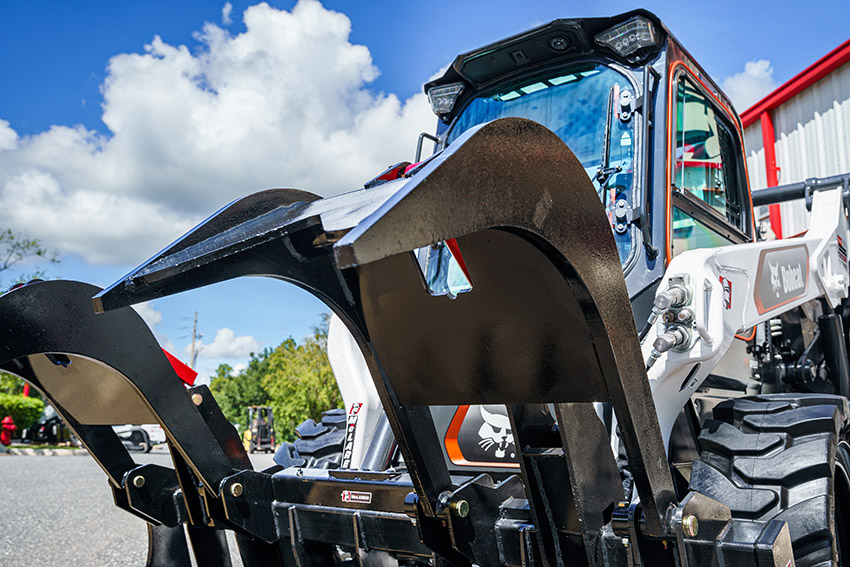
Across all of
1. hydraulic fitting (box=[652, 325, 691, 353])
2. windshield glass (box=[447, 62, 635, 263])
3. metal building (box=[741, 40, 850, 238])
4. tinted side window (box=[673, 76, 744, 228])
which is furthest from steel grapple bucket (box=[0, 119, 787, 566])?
metal building (box=[741, 40, 850, 238])

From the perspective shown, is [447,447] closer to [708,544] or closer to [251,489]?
[251,489]

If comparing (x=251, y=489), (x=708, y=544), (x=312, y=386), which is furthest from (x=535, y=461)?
(x=312, y=386)

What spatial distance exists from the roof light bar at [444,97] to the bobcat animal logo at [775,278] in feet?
5.55

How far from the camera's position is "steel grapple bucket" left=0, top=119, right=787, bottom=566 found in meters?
1.38

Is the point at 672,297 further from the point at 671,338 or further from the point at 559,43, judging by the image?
the point at 559,43

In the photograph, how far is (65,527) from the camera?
7.64 meters

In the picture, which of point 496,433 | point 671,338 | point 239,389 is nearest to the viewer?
point 671,338

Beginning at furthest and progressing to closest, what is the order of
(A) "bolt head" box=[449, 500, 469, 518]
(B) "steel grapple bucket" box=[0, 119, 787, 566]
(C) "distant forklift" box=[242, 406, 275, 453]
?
(C) "distant forklift" box=[242, 406, 275, 453]
(A) "bolt head" box=[449, 500, 469, 518]
(B) "steel grapple bucket" box=[0, 119, 787, 566]

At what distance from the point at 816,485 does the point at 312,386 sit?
2016 centimetres

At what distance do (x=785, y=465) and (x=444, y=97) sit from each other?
236 centimetres

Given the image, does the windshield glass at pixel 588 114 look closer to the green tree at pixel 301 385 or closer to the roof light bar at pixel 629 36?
the roof light bar at pixel 629 36

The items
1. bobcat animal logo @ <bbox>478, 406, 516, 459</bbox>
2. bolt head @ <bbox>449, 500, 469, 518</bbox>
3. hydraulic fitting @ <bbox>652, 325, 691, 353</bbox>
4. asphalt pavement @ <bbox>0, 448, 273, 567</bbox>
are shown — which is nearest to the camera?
bolt head @ <bbox>449, 500, 469, 518</bbox>

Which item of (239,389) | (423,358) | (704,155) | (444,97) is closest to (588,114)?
(704,155)

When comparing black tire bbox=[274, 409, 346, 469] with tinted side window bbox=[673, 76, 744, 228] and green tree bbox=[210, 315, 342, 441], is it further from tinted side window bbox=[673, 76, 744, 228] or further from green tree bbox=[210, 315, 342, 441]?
green tree bbox=[210, 315, 342, 441]
